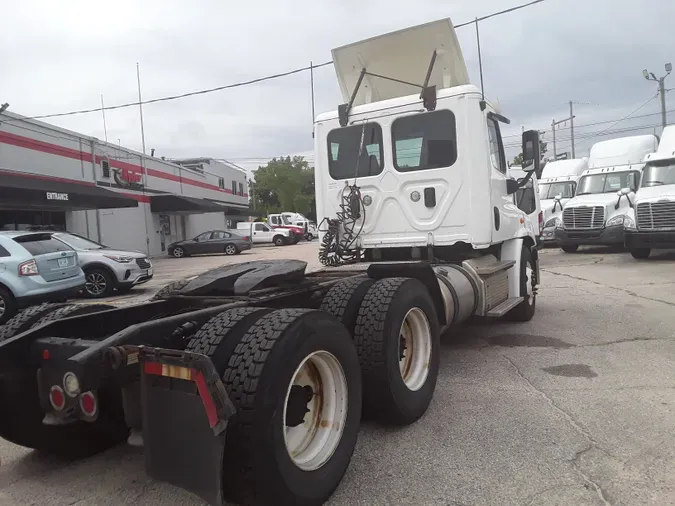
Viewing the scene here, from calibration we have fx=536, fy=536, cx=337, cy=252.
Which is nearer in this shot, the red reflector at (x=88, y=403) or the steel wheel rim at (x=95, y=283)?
the red reflector at (x=88, y=403)

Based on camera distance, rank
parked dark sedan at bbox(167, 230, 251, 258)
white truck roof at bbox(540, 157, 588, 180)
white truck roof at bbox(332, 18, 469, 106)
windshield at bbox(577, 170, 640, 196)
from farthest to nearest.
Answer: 1. parked dark sedan at bbox(167, 230, 251, 258)
2. white truck roof at bbox(540, 157, 588, 180)
3. windshield at bbox(577, 170, 640, 196)
4. white truck roof at bbox(332, 18, 469, 106)

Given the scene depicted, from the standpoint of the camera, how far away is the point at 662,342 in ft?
19.3

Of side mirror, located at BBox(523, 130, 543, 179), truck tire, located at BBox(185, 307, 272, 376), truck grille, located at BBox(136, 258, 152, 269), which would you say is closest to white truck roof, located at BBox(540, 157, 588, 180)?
truck grille, located at BBox(136, 258, 152, 269)

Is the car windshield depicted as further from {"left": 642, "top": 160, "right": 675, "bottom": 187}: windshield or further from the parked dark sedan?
the parked dark sedan

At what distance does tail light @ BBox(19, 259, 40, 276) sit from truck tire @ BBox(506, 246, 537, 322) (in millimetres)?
8033

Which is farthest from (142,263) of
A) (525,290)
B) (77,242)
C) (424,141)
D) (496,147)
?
(496,147)

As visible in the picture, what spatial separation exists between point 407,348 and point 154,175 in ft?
94.8

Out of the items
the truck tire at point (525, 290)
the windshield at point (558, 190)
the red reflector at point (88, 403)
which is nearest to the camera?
the red reflector at point (88, 403)

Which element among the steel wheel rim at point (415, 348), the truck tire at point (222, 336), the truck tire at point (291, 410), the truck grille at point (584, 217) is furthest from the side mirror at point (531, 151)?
the truck grille at point (584, 217)

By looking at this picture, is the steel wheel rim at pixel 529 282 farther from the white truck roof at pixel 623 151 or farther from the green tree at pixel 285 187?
the green tree at pixel 285 187

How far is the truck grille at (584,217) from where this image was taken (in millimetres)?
16266

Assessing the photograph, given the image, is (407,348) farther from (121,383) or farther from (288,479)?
(121,383)

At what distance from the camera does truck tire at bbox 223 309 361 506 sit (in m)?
2.31

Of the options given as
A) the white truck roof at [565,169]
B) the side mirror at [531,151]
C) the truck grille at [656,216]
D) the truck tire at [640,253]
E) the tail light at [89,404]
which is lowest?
the truck tire at [640,253]
